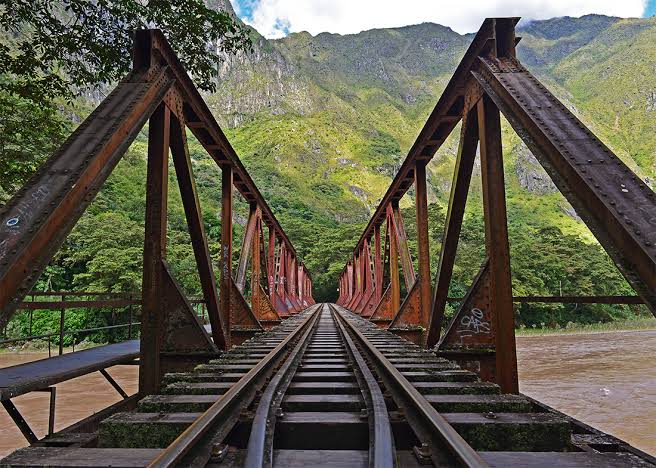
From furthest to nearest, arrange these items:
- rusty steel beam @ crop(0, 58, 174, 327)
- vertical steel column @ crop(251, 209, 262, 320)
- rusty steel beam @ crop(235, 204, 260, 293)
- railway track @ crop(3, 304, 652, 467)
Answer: vertical steel column @ crop(251, 209, 262, 320) < rusty steel beam @ crop(235, 204, 260, 293) < rusty steel beam @ crop(0, 58, 174, 327) < railway track @ crop(3, 304, 652, 467)

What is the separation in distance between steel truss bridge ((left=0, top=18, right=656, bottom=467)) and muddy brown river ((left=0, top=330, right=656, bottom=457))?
9.15 metres

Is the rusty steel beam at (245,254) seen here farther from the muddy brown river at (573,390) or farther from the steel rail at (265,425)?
the muddy brown river at (573,390)

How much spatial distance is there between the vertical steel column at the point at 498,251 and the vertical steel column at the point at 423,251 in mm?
2987

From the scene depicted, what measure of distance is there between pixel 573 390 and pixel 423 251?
13.6 m

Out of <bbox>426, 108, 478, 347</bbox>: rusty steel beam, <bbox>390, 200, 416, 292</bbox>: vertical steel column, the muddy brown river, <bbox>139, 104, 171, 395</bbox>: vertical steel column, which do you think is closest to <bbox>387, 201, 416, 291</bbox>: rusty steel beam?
<bbox>390, 200, 416, 292</bbox>: vertical steel column

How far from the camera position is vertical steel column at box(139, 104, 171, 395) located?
3.93m

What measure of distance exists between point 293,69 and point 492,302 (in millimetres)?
153515

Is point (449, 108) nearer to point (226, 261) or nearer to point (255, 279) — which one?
point (226, 261)

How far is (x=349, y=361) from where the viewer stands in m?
4.89

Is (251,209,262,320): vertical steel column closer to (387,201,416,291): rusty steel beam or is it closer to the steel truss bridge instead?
(387,201,416,291): rusty steel beam

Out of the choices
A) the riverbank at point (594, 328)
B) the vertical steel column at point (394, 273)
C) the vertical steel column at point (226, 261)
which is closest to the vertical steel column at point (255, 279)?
Result: the vertical steel column at point (226, 261)

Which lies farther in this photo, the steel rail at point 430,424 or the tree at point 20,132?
the tree at point 20,132

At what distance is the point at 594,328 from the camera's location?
3856 centimetres

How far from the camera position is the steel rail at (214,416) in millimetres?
1835
